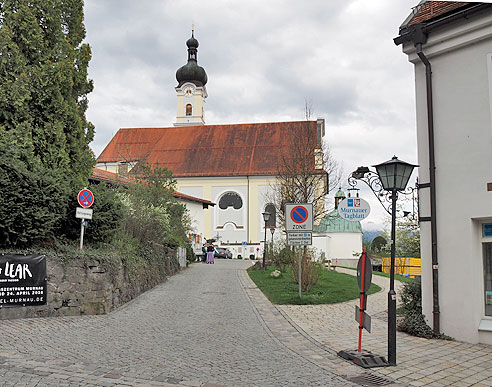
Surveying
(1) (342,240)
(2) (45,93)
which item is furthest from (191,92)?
(2) (45,93)

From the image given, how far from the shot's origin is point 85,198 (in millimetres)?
12047

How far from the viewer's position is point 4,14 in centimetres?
1259

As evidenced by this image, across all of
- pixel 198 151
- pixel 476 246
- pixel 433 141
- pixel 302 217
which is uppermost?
pixel 198 151

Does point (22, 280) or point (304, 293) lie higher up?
point (22, 280)

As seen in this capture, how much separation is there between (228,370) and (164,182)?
22464 millimetres

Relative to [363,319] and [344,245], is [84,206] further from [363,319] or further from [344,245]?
[344,245]

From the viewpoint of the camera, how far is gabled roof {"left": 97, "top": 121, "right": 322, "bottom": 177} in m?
56.6

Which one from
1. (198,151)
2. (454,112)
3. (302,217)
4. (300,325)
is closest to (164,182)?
(302,217)

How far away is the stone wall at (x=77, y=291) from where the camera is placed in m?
10.8

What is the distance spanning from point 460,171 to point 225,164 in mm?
48354

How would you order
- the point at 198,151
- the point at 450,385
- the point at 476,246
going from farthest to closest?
the point at 198,151 < the point at 476,246 < the point at 450,385

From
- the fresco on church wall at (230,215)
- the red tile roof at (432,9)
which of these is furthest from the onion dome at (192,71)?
the red tile roof at (432,9)

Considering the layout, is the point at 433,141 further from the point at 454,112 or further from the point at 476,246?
the point at 476,246

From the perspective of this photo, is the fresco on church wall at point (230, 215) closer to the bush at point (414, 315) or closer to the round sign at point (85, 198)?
the round sign at point (85, 198)
